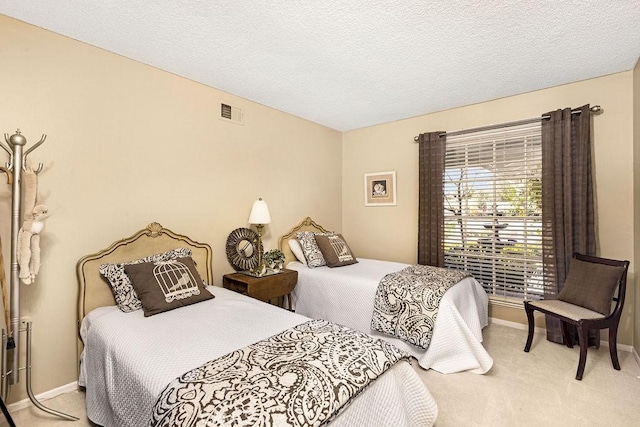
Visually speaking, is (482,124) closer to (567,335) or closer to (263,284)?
(567,335)

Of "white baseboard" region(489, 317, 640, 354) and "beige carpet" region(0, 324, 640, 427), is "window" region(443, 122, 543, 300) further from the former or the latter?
"beige carpet" region(0, 324, 640, 427)

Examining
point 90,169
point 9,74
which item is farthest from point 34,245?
point 9,74

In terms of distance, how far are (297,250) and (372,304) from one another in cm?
125

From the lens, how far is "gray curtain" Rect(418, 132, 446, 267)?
144 inches

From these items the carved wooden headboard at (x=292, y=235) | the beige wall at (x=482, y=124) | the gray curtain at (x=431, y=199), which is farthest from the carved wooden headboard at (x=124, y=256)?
the gray curtain at (x=431, y=199)

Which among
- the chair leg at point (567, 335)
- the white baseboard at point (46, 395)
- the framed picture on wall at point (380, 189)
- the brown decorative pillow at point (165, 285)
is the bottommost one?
the white baseboard at point (46, 395)

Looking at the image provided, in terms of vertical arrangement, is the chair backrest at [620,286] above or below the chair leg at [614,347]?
above

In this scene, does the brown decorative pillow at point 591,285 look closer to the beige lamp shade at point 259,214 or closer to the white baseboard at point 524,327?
the white baseboard at point 524,327

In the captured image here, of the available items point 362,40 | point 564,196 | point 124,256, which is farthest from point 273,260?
point 564,196

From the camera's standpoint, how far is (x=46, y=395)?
81.7 inches

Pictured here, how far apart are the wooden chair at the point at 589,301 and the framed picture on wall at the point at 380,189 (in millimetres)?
2016

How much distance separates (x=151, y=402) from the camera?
1256mm

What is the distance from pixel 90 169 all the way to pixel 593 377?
4.04 metres

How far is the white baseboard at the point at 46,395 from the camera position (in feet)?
6.39
